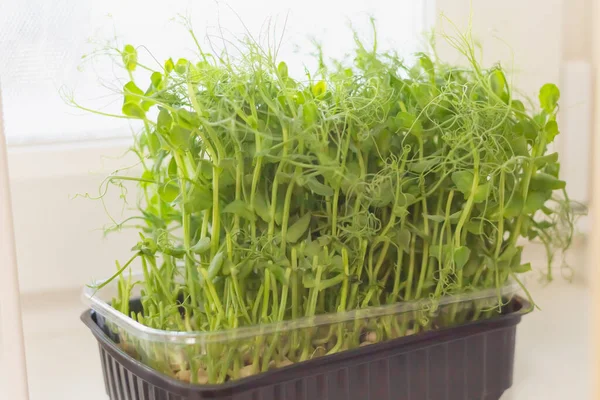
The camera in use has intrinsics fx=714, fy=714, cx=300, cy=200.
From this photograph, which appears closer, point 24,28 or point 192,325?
point 192,325

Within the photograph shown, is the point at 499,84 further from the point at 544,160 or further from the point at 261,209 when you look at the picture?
the point at 261,209

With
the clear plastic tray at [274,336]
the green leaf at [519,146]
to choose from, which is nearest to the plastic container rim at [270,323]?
the clear plastic tray at [274,336]

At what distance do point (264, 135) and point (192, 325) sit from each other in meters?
0.16

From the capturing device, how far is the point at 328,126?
48 centimetres

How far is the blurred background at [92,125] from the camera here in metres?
0.69

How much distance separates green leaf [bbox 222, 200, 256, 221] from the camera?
47 centimetres

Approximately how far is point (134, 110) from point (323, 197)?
146mm

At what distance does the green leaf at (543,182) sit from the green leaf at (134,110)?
289 mm

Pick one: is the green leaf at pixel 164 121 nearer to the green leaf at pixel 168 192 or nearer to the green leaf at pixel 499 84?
the green leaf at pixel 168 192

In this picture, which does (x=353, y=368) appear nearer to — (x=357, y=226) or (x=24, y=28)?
(x=357, y=226)

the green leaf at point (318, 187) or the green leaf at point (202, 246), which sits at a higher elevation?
the green leaf at point (318, 187)

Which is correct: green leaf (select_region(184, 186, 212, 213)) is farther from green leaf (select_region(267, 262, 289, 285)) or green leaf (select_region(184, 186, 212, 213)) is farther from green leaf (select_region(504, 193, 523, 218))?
green leaf (select_region(504, 193, 523, 218))

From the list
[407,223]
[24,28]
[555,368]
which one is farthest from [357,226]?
[24,28]

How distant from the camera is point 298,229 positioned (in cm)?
48
